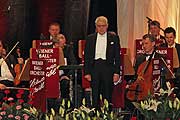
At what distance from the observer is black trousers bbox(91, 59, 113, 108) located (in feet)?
25.0

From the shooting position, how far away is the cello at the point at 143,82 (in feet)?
25.7

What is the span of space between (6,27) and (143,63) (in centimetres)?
340

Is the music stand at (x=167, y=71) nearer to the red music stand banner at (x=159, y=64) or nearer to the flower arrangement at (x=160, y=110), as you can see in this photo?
the red music stand banner at (x=159, y=64)

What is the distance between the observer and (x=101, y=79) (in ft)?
25.0

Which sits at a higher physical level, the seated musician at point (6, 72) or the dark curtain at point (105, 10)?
the dark curtain at point (105, 10)

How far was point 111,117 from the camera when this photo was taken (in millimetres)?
4273

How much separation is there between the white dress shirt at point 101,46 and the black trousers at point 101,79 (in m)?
0.06

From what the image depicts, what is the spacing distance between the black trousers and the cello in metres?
0.43

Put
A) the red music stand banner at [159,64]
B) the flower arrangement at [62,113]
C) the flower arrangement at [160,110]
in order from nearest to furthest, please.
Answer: the flower arrangement at [62,113]
the flower arrangement at [160,110]
the red music stand banner at [159,64]

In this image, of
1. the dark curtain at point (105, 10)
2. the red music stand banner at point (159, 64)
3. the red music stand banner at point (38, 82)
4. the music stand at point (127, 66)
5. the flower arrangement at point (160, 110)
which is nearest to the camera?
the flower arrangement at point (160, 110)

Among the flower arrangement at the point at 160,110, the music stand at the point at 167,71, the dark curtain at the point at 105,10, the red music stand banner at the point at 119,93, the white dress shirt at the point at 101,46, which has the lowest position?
the red music stand banner at the point at 119,93

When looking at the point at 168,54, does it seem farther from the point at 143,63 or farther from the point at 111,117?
the point at 111,117

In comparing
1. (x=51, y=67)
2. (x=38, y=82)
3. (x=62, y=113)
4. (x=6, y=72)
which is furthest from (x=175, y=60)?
(x=62, y=113)

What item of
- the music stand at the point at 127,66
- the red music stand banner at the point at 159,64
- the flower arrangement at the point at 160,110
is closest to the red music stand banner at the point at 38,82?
the music stand at the point at 127,66
